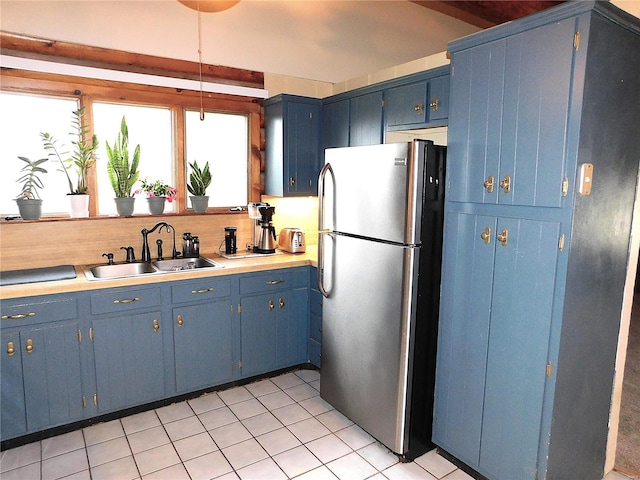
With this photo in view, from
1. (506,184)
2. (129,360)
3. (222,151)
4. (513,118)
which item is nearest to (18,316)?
(129,360)

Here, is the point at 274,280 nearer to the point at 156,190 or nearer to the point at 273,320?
the point at 273,320

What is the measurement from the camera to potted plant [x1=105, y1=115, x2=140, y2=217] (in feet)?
9.57

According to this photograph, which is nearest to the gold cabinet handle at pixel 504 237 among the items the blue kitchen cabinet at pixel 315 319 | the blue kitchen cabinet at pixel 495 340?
the blue kitchen cabinet at pixel 495 340

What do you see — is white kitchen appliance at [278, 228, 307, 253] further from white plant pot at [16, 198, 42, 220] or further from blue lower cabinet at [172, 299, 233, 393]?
white plant pot at [16, 198, 42, 220]

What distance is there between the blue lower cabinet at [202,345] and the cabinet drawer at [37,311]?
0.60 metres

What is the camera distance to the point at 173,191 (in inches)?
125

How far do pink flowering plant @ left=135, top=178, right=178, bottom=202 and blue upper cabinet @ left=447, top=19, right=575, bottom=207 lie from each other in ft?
6.61

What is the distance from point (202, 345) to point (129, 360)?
1.50 ft

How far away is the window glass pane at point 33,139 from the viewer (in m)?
2.69

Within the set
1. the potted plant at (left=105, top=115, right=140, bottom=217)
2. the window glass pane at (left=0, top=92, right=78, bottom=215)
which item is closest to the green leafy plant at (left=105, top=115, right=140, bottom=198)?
the potted plant at (left=105, top=115, right=140, bottom=217)

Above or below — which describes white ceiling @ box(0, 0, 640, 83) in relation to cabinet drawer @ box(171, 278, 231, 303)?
above

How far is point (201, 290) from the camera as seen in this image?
112 inches

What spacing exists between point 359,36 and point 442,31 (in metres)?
1.02

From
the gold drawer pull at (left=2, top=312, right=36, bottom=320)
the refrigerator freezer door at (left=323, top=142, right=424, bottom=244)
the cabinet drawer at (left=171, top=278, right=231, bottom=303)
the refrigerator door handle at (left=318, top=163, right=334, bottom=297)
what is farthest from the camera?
the cabinet drawer at (left=171, top=278, right=231, bottom=303)
